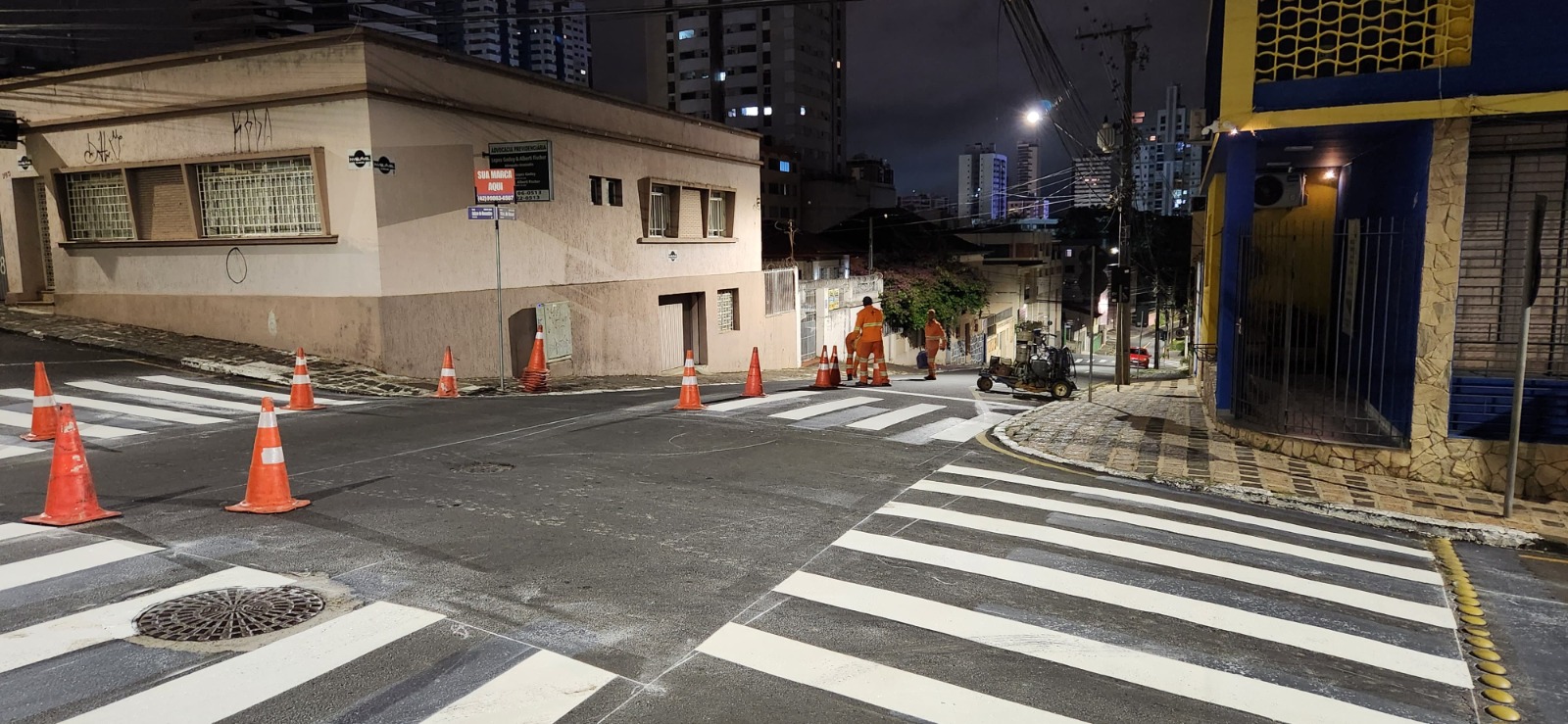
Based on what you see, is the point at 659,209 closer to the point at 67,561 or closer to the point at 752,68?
the point at 67,561

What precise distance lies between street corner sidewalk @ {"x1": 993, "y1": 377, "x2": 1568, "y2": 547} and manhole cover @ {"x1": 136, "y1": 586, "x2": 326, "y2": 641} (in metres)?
7.48

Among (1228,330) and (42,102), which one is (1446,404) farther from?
(42,102)

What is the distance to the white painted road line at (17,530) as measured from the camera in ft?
21.2

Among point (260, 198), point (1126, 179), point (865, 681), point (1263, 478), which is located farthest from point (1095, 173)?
point (865, 681)

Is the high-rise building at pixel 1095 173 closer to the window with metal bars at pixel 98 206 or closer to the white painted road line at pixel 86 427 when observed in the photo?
the window with metal bars at pixel 98 206

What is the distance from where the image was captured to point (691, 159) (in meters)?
25.4

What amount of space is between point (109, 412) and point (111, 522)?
18.9 feet

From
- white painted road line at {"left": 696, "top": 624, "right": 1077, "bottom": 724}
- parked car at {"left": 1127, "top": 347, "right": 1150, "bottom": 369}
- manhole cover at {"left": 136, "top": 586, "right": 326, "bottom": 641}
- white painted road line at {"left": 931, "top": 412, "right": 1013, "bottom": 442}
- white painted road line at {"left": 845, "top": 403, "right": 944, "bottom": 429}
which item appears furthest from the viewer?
parked car at {"left": 1127, "top": 347, "right": 1150, "bottom": 369}

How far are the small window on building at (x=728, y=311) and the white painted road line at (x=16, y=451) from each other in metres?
19.1

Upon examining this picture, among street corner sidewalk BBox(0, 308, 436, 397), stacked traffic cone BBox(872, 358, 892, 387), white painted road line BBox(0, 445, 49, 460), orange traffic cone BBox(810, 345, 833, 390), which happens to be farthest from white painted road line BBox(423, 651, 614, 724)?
stacked traffic cone BBox(872, 358, 892, 387)

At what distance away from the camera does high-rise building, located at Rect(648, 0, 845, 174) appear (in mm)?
98500

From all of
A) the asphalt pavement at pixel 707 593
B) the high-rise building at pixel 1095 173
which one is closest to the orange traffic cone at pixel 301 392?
the asphalt pavement at pixel 707 593

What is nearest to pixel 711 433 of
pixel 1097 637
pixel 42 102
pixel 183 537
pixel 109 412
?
pixel 183 537

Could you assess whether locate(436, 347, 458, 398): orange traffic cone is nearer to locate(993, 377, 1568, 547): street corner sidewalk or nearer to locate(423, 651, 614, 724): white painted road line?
locate(993, 377, 1568, 547): street corner sidewalk
